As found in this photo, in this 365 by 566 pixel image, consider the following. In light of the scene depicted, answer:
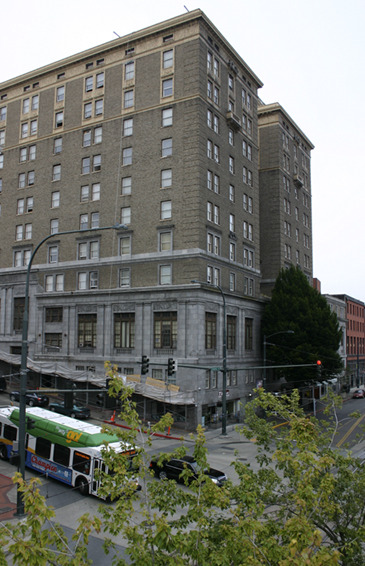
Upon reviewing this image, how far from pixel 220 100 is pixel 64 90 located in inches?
744

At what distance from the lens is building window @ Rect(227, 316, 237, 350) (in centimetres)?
4847

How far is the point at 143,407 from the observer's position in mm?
43844

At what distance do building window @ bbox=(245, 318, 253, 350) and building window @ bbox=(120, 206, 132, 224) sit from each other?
1730 centimetres

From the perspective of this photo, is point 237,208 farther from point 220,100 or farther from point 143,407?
point 143,407

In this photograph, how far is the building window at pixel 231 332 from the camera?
4847 centimetres

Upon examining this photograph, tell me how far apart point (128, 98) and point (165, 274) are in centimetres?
2028

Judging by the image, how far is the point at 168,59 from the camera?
47.8 m

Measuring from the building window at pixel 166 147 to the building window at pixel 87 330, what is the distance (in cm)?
1837

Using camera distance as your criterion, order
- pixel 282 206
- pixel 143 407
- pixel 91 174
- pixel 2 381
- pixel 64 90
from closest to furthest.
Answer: pixel 143 407, pixel 2 381, pixel 91 174, pixel 64 90, pixel 282 206

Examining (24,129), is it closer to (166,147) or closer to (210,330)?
(166,147)

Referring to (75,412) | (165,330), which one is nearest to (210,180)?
(165,330)

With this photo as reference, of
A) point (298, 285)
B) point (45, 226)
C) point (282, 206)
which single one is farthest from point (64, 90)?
point (298, 285)

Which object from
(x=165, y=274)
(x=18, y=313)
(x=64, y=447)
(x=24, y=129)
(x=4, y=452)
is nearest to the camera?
(x=64, y=447)

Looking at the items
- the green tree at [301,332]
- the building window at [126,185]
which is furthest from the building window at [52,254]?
the green tree at [301,332]
